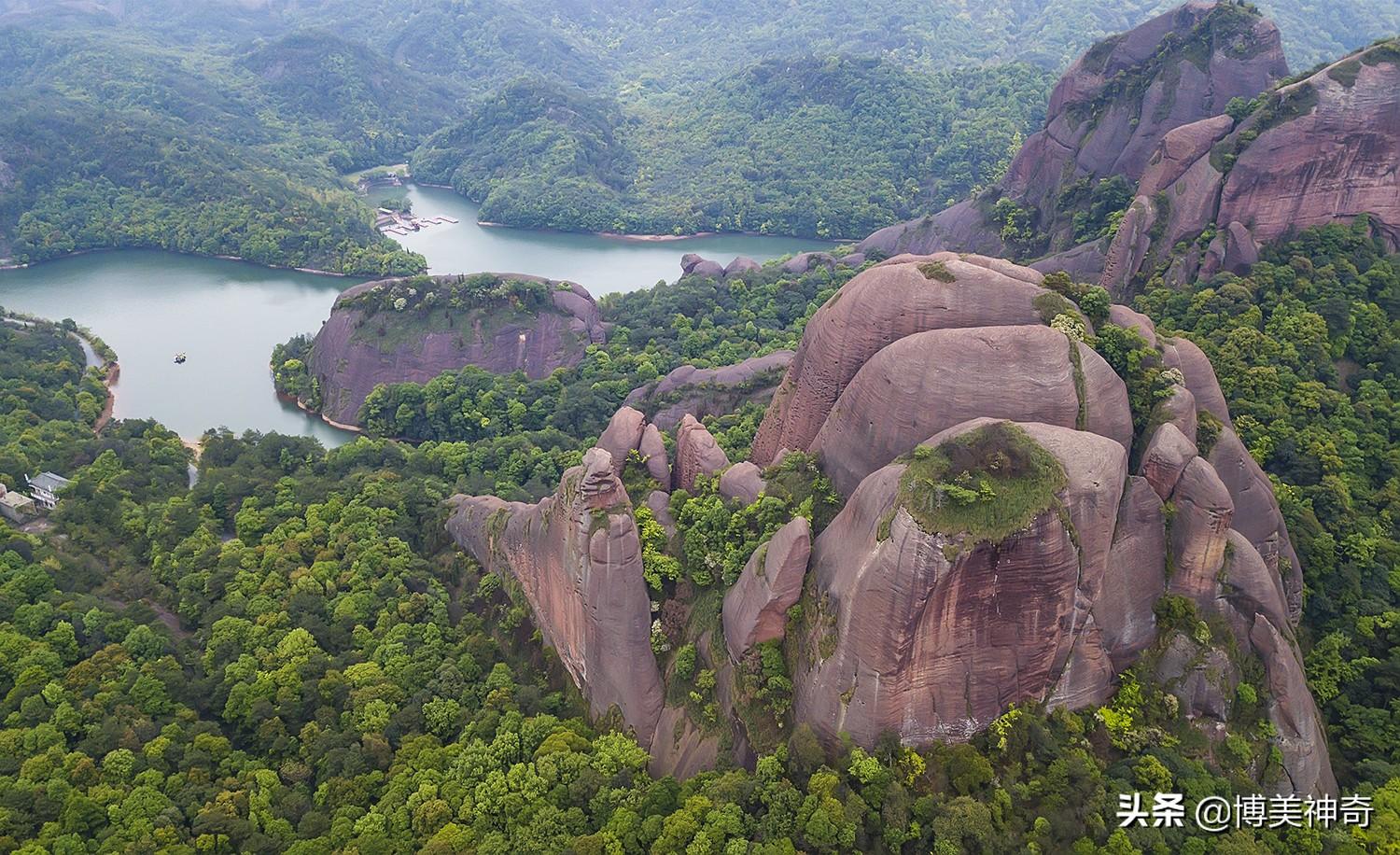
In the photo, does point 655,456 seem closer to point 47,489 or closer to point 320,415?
point 47,489

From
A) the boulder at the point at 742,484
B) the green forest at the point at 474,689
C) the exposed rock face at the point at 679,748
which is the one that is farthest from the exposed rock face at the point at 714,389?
the exposed rock face at the point at 679,748

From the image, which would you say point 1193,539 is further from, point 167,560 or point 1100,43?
point 1100,43

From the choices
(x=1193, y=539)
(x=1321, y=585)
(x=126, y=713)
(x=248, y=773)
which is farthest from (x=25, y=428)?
(x=1321, y=585)

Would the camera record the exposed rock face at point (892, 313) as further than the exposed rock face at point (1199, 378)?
No

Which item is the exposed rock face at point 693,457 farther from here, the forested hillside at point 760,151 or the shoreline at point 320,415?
the forested hillside at point 760,151

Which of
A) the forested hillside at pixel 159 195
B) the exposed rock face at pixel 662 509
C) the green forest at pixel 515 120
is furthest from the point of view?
the green forest at pixel 515 120

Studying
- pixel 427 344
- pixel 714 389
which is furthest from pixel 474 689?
pixel 427 344
